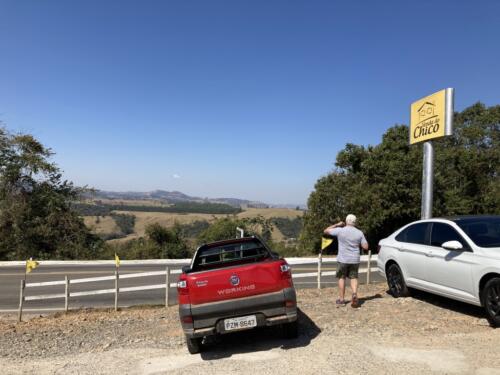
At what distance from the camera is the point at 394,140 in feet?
109

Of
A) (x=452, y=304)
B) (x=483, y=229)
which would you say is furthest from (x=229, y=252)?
(x=452, y=304)

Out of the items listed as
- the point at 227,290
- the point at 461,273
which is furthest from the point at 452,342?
the point at 227,290

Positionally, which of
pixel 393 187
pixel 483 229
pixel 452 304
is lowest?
pixel 452 304

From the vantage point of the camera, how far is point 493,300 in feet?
19.9

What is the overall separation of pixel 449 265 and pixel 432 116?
6200mm

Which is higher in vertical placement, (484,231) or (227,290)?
(484,231)

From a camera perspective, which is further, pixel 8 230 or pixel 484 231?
pixel 8 230

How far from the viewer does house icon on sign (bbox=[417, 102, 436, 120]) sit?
38.6 ft

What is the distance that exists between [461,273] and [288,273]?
2.90 metres

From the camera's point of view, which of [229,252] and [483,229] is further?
[229,252]

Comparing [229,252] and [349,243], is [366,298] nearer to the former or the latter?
[349,243]

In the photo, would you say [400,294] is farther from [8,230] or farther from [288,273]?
[8,230]

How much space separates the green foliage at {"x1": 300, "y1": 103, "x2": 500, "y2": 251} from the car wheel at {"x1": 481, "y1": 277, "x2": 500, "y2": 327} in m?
22.9

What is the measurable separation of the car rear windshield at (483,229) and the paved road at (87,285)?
7.54 metres
